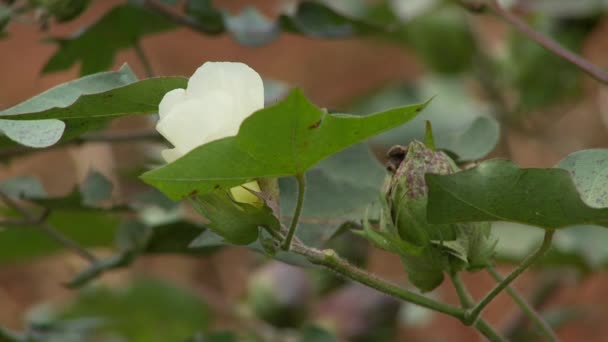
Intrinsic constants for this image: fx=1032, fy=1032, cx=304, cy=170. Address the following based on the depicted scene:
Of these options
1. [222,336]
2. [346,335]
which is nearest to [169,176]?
[222,336]

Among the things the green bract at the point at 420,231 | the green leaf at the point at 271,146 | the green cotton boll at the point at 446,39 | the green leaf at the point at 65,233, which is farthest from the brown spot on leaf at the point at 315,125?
the green cotton boll at the point at 446,39

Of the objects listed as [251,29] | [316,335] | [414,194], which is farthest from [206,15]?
[414,194]

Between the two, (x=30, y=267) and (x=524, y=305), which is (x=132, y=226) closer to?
(x=524, y=305)

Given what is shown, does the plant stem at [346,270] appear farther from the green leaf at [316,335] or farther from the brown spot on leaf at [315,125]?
the green leaf at [316,335]

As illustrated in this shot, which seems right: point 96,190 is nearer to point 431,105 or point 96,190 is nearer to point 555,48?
point 555,48

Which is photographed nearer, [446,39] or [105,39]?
[105,39]

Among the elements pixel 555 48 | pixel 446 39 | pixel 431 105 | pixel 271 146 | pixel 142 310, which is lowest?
pixel 142 310
